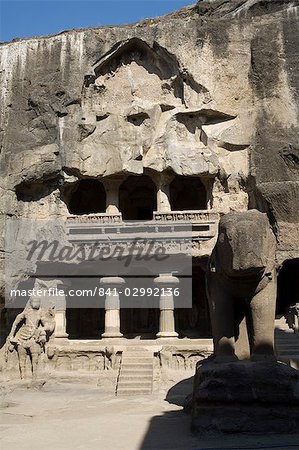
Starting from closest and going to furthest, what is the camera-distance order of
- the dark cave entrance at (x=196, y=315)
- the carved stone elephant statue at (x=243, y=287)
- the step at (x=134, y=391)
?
the carved stone elephant statue at (x=243, y=287) → the step at (x=134, y=391) → the dark cave entrance at (x=196, y=315)

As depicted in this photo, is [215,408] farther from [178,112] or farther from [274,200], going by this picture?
[178,112]

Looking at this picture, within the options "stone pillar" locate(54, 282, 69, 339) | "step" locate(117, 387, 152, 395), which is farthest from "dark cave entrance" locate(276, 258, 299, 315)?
"stone pillar" locate(54, 282, 69, 339)

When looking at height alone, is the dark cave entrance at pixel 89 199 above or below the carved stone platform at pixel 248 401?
above

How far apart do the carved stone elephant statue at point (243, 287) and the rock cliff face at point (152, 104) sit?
32.1 feet

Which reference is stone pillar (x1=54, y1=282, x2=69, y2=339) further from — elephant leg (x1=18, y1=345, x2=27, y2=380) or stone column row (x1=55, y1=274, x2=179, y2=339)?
elephant leg (x1=18, y1=345, x2=27, y2=380)

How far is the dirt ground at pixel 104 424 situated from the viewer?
15.2 feet

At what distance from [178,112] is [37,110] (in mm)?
4821

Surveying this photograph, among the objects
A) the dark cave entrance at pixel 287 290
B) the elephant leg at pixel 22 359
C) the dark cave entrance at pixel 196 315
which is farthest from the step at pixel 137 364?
the dark cave entrance at pixel 196 315

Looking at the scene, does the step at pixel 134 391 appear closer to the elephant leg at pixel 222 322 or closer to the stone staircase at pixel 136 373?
the stone staircase at pixel 136 373

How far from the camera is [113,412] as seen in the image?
292 inches

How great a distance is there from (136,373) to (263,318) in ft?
22.2

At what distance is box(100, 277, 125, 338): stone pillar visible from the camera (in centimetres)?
1545

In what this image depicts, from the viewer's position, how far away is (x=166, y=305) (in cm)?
1545

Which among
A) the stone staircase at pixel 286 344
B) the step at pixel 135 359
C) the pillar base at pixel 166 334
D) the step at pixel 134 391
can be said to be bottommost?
the step at pixel 134 391
